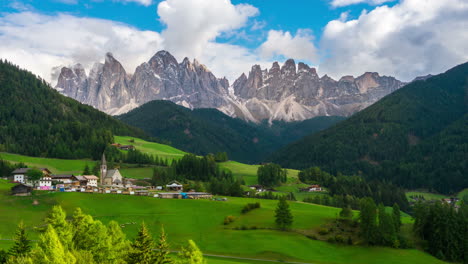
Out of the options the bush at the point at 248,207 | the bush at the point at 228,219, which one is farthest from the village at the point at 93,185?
the bush at the point at 228,219

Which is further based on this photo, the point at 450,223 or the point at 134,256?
the point at 450,223

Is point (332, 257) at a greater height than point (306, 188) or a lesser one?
lesser

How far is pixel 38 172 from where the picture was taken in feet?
476

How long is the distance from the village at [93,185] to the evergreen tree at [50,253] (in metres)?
84.4

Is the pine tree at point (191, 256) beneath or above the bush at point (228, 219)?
above

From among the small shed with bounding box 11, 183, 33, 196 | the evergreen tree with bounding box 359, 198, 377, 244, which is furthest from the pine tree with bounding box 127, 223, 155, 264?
the small shed with bounding box 11, 183, 33, 196

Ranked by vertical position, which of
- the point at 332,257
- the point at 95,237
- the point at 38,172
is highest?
the point at 38,172

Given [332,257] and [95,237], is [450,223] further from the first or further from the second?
[95,237]

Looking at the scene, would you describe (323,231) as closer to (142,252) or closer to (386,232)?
(386,232)

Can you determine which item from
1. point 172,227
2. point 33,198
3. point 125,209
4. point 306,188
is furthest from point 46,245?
point 306,188

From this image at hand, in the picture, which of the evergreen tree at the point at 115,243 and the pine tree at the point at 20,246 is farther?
the evergreen tree at the point at 115,243

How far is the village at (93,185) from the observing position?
459 ft

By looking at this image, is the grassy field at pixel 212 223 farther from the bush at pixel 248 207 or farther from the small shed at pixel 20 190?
the small shed at pixel 20 190

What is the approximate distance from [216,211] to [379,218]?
42.2 meters
